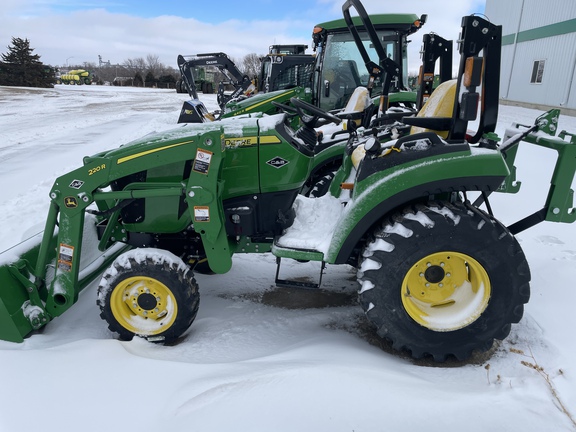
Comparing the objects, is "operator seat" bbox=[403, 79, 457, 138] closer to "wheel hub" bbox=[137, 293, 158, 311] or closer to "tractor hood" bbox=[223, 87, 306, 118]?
"wheel hub" bbox=[137, 293, 158, 311]

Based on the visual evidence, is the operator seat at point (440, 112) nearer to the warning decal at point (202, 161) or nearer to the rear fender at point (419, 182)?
the rear fender at point (419, 182)

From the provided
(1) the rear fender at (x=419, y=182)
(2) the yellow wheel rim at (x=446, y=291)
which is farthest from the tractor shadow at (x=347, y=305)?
(1) the rear fender at (x=419, y=182)

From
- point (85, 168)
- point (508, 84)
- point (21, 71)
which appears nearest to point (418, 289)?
point (85, 168)

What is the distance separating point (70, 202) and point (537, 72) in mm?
20760

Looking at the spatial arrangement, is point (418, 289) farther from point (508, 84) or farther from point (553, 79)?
point (508, 84)

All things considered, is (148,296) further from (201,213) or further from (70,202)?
(70,202)

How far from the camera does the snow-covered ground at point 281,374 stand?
1974mm

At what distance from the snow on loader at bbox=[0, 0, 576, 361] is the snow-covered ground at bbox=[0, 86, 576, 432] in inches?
8.4

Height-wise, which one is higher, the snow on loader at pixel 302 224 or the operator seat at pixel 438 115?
the operator seat at pixel 438 115

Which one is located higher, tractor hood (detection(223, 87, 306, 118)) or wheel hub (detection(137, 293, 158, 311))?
tractor hood (detection(223, 87, 306, 118))

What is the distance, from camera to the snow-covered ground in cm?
197

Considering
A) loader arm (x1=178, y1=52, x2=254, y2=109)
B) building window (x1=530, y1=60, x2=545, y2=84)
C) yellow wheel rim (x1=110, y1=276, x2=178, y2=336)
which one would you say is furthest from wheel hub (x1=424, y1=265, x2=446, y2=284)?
building window (x1=530, y1=60, x2=545, y2=84)

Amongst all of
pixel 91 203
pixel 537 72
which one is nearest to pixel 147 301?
pixel 91 203

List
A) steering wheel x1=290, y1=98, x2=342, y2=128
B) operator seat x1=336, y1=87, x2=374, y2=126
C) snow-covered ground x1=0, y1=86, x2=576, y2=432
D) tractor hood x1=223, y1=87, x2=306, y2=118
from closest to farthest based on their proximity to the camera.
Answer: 1. snow-covered ground x1=0, y1=86, x2=576, y2=432
2. steering wheel x1=290, y1=98, x2=342, y2=128
3. operator seat x1=336, y1=87, x2=374, y2=126
4. tractor hood x1=223, y1=87, x2=306, y2=118
